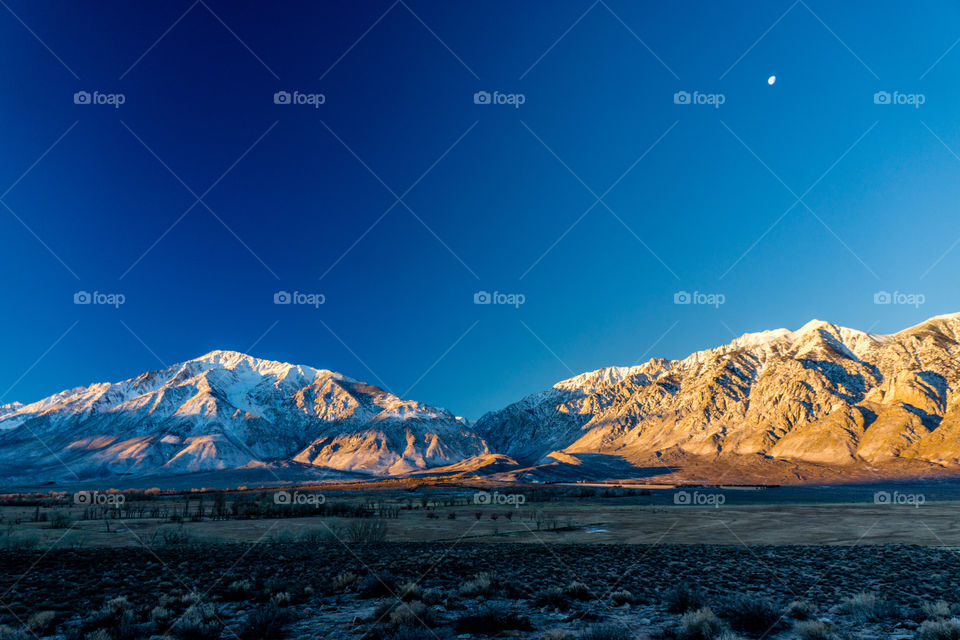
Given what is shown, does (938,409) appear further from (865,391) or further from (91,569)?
(91,569)

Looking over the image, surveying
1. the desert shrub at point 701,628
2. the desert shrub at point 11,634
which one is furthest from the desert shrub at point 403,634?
the desert shrub at point 11,634

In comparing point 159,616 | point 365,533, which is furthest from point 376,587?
point 365,533

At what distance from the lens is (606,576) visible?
56.4 feet

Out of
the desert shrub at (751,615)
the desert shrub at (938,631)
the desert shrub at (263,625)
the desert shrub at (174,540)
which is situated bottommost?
the desert shrub at (174,540)

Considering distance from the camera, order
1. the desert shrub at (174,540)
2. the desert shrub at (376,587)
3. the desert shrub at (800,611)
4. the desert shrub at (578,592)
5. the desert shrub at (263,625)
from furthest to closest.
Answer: the desert shrub at (174,540)
the desert shrub at (376,587)
the desert shrub at (578,592)
the desert shrub at (800,611)
the desert shrub at (263,625)

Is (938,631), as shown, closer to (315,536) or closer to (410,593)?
(410,593)

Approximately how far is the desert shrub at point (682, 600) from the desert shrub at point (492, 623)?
3.84 meters

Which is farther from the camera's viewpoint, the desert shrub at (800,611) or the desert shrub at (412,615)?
the desert shrub at (800,611)

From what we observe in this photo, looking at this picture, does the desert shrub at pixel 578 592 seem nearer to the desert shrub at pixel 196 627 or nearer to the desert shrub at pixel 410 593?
the desert shrub at pixel 410 593

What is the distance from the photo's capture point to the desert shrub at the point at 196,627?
10602mm

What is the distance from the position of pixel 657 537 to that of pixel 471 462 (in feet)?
548

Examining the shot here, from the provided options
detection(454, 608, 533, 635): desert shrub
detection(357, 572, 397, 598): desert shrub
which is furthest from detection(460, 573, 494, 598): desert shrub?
detection(454, 608, 533, 635): desert shrub

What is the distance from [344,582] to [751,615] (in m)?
10.6

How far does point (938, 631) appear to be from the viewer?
9992mm
